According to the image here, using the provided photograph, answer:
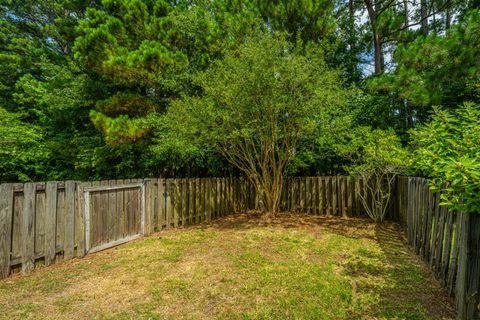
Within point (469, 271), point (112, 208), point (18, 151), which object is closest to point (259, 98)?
point (112, 208)

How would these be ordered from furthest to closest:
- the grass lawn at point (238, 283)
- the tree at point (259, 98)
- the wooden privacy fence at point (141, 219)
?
the tree at point (259, 98), the grass lawn at point (238, 283), the wooden privacy fence at point (141, 219)

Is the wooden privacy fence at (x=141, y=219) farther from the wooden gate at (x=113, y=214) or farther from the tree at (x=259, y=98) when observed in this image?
the tree at (x=259, y=98)

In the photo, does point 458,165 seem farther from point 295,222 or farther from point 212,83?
point 212,83

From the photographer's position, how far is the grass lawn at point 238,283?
8.43 ft

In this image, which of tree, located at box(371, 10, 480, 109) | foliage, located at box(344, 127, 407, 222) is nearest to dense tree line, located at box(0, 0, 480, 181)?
tree, located at box(371, 10, 480, 109)

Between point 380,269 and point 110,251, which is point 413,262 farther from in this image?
point 110,251

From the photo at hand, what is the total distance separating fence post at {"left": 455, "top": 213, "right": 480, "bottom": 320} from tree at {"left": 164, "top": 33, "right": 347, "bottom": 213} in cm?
415

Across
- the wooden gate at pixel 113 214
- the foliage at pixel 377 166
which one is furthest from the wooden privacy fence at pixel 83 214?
the foliage at pixel 377 166

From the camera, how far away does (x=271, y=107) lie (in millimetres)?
5977

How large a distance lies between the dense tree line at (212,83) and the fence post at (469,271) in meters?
4.14

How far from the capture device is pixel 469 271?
220 centimetres

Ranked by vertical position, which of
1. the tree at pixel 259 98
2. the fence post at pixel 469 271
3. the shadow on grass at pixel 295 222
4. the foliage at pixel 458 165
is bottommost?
the shadow on grass at pixel 295 222

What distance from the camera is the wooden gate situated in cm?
443

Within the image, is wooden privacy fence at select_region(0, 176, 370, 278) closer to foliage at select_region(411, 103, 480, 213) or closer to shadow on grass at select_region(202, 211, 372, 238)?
shadow on grass at select_region(202, 211, 372, 238)
